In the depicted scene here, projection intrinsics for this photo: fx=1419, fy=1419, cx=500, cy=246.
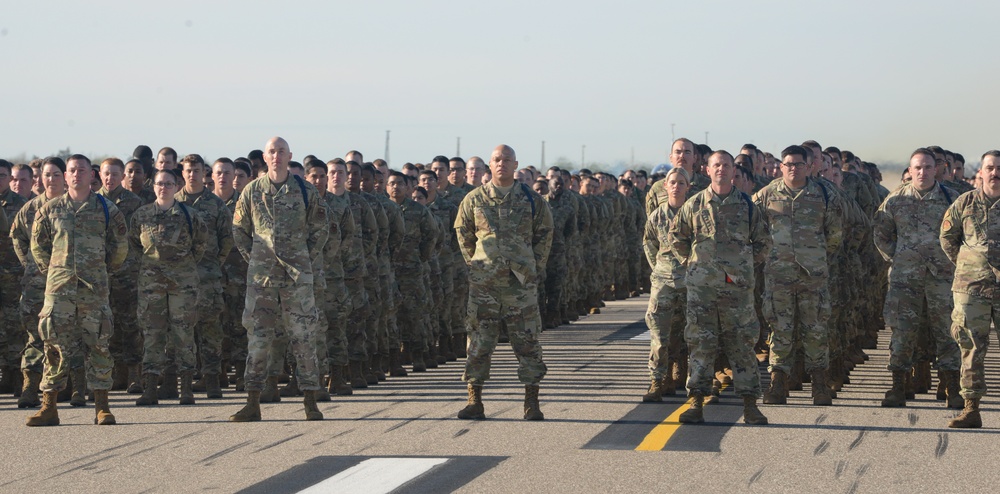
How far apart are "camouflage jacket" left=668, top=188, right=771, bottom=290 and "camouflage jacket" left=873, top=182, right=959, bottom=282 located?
198cm

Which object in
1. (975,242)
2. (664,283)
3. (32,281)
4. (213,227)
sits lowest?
(664,283)

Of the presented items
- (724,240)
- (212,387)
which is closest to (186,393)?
(212,387)

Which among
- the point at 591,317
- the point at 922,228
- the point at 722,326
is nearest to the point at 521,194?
the point at 722,326

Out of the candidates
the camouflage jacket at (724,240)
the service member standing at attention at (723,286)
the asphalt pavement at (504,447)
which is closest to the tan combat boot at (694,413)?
the service member standing at attention at (723,286)

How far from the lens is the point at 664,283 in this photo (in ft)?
43.4

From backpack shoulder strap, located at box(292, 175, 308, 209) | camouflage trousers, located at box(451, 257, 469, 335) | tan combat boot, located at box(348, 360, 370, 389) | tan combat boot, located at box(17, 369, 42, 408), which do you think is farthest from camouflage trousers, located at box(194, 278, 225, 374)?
camouflage trousers, located at box(451, 257, 469, 335)

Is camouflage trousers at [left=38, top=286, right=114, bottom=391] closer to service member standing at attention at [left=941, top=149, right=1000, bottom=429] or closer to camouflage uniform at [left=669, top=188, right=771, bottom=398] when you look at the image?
camouflage uniform at [left=669, top=188, right=771, bottom=398]

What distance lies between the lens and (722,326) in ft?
39.1

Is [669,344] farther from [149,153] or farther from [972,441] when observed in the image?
[149,153]

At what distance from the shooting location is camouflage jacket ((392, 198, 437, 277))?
1708cm

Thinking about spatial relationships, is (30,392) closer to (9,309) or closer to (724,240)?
(9,309)

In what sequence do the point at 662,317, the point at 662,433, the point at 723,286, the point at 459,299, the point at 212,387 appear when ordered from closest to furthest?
1. the point at 662,433
2. the point at 723,286
3. the point at 662,317
4. the point at 212,387
5. the point at 459,299

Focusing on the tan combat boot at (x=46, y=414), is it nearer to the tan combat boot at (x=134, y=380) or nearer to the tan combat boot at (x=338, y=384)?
the tan combat boot at (x=134, y=380)

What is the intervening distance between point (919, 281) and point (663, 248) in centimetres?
238
